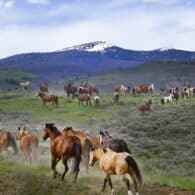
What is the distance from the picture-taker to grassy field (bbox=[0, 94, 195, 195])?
61.9 feet

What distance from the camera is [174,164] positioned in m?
29.8

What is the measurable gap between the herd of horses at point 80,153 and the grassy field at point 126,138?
574 mm

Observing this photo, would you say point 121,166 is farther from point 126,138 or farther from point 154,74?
point 154,74

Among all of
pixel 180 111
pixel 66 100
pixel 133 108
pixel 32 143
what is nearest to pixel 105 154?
pixel 32 143

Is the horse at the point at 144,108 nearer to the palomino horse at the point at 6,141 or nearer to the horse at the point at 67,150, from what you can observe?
the palomino horse at the point at 6,141

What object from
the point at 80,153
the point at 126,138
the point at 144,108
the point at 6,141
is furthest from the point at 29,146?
the point at 144,108

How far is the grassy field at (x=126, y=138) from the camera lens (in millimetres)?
18859

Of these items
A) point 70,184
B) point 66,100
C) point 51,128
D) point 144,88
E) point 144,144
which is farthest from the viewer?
point 144,88

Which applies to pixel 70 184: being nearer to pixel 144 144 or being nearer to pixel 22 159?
pixel 22 159

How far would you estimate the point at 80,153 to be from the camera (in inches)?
755

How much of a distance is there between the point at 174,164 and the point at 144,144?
6.49 metres

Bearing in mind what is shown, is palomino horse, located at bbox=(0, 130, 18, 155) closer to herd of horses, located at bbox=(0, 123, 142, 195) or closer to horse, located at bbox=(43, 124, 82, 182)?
herd of horses, located at bbox=(0, 123, 142, 195)

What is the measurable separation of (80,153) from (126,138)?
1951cm

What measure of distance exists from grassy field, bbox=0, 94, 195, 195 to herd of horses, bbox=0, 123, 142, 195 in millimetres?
574
